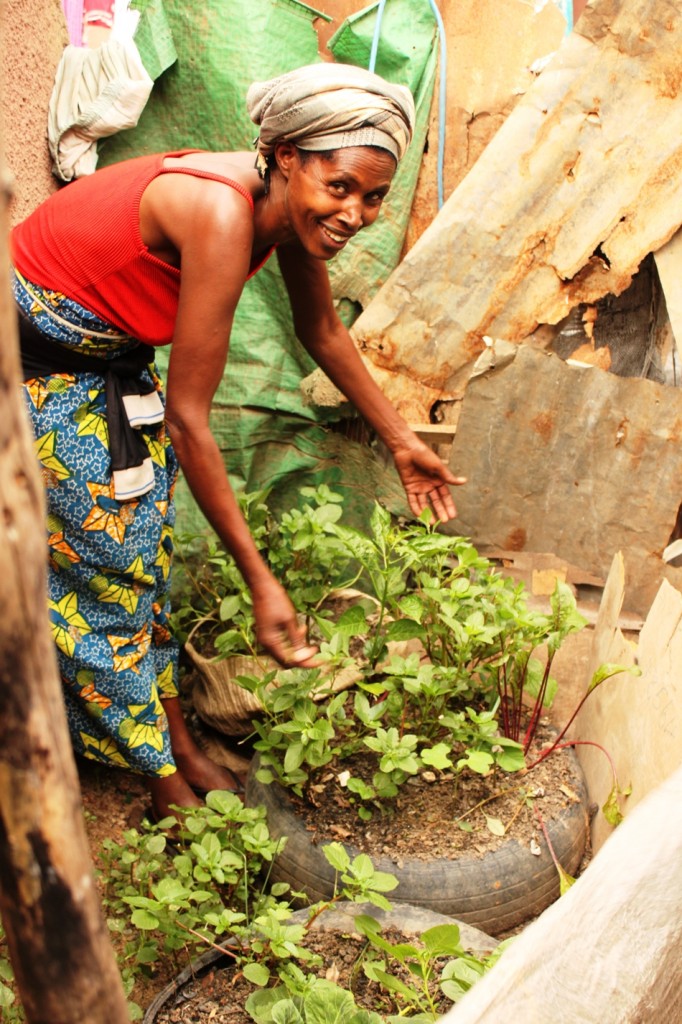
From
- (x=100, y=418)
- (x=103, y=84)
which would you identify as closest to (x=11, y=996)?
(x=100, y=418)

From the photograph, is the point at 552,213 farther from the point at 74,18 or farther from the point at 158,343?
the point at 74,18

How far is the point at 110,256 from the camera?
2070 millimetres

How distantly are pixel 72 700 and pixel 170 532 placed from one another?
54 cm

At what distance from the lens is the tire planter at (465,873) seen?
2.13m

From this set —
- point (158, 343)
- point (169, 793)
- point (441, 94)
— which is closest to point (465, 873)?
point (169, 793)

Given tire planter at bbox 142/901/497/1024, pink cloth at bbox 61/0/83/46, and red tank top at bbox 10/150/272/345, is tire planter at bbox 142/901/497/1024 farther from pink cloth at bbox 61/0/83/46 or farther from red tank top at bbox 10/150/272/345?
pink cloth at bbox 61/0/83/46

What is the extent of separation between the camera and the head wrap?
1.89m

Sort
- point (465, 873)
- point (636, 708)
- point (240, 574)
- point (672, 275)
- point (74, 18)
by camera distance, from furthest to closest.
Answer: point (74, 18) < point (672, 275) < point (240, 574) < point (636, 708) < point (465, 873)

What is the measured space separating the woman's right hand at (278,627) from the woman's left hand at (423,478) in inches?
32.8

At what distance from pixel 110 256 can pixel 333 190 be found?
0.53 m

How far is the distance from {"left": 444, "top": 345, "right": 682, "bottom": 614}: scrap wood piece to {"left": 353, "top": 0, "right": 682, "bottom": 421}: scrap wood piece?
7.8 inches

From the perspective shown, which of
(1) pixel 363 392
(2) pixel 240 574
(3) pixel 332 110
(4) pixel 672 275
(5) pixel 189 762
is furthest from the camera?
(4) pixel 672 275

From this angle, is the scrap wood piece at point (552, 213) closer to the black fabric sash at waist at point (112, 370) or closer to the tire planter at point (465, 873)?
the black fabric sash at waist at point (112, 370)

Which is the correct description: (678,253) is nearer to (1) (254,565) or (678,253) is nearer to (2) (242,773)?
(1) (254,565)
